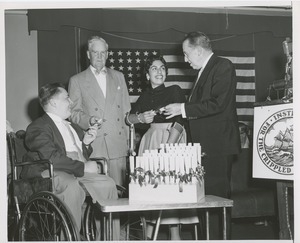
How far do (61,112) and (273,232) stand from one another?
271 centimetres

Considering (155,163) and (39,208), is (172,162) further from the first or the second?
(39,208)

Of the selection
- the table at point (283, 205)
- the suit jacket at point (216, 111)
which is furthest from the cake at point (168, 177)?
the table at point (283, 205)

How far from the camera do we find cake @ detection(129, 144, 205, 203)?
2.83m

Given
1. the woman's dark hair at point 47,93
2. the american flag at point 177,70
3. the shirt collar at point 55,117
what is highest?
the american flag at point 177,70

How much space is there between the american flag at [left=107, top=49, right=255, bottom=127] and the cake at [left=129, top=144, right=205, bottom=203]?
425cm

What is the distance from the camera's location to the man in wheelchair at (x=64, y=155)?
11.2 feet

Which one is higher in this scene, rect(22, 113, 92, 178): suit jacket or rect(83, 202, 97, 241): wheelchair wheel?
rect(22, 113, 92, 178): suit jacket

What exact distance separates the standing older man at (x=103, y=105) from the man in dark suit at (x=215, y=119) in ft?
3.36

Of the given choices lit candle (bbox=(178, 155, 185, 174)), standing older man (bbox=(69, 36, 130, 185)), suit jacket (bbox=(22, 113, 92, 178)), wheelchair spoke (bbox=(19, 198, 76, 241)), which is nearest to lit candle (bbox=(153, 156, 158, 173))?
lit candle (bbox=(178, 155, 185, 174))

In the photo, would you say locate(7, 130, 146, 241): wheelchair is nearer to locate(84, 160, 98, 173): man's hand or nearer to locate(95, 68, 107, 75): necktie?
locate(84, 160, 98, 173): man's hand

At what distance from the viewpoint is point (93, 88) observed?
4.35m

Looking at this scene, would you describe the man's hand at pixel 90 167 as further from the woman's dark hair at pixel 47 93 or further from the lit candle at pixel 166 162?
the lit candle at pixel 166 162

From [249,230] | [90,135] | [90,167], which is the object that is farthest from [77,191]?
[249,230]

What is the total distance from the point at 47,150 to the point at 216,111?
1312mm
